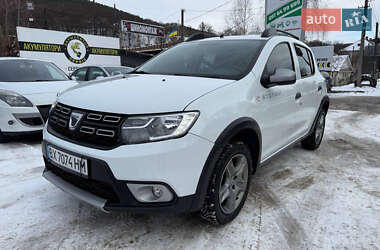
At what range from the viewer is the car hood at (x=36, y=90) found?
13.7ft

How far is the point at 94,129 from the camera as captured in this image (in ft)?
5.95

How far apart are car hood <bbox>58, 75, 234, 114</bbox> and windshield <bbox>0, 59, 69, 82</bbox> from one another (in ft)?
10.4

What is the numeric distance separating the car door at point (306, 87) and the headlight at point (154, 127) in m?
2.00

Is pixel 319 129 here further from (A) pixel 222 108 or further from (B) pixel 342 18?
(B) pixel 342 18

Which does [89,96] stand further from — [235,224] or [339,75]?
[339,75]

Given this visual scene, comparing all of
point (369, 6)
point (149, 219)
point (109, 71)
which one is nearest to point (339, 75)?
point (369, 6)

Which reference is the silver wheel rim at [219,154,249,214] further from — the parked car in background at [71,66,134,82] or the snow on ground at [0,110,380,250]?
the parked car in background at [71,66,134,82]

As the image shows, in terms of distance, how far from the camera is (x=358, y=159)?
401cm

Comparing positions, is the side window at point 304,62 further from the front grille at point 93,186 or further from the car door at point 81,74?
the car door at point 81,74

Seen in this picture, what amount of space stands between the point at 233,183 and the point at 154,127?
0.93 m

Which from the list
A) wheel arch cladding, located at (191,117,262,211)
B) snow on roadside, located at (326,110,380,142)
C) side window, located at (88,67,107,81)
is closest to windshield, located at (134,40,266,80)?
wheel arch cladding, located at (191,117,262,211)

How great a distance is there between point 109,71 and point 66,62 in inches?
408

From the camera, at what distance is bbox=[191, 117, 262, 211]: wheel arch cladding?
184cm

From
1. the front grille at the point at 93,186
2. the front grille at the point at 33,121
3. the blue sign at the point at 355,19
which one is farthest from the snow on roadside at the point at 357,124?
the blue sign at the point at 355,19
